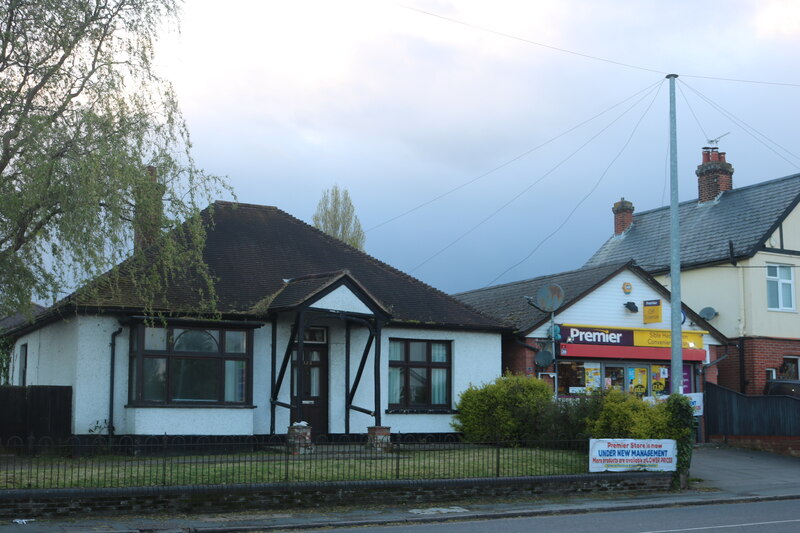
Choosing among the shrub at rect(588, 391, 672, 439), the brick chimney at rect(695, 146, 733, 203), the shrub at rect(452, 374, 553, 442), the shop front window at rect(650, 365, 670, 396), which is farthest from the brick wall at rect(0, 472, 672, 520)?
the brick chimney at rect(695, 146, 733, 203)

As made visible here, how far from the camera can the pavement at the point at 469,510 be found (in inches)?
509

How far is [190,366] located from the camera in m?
20.5

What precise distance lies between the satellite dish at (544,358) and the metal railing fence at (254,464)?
5.13 meters

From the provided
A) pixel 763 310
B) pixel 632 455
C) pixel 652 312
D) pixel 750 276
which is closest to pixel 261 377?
pixel 632 455

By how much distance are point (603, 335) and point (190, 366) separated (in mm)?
11984

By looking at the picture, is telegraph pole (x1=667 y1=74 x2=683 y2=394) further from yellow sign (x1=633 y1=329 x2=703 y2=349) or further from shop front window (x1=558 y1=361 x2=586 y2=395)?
yellow sign (x1=633 y1=329 x2=703 y2=349)

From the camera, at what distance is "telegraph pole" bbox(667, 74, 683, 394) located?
1892 cm

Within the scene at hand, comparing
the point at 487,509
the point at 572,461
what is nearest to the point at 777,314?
the point at 572,461

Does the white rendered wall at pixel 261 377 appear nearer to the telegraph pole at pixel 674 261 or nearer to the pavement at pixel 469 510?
the pavement at pixel 469 510

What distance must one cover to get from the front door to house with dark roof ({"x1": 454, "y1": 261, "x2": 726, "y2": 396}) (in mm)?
5652

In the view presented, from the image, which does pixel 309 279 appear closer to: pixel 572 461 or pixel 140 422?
pixel 140 422

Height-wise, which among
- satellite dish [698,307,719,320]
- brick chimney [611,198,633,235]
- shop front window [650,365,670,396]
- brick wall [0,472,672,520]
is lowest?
brick wall [0,472,672,520]

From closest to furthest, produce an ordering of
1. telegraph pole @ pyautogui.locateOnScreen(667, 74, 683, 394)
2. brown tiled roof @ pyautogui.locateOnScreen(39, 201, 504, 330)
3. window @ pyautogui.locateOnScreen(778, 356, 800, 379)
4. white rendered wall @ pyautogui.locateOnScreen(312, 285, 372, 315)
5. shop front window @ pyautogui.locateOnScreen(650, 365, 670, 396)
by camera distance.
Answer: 1. telegraph pole @ pyautogui.locateOnScreen(667, 74, 683, 394)
2. white rendered wall @ pyautogui.locateOnScreen(312, 285, 372, 315)
3. brown tiled roof @ pyautogui.locateOnScreen(39, 201, 504, 330)
4. shop front window @ pyautogui.locateOnScreen(650, 365, 670, 396)
5. window @ pyautogui.locateOnScreen(778, 356, 800, 379)

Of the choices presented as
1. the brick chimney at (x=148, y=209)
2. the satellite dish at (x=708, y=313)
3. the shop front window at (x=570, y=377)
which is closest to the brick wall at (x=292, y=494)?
the brick chimney at (x=148, y=209)
